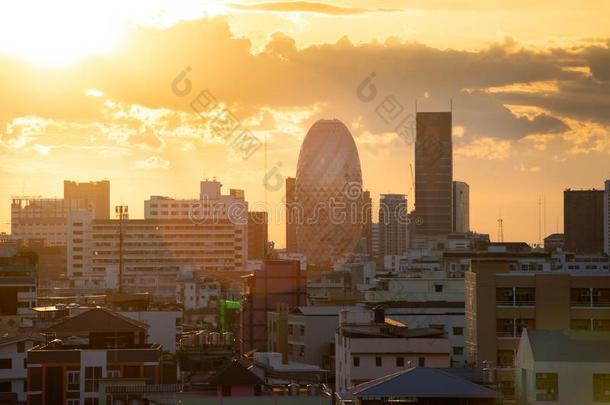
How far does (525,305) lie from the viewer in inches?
1855

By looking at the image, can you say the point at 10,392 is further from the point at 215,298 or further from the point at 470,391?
the point at 215,298

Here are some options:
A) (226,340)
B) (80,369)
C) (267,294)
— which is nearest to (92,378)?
(80,369)

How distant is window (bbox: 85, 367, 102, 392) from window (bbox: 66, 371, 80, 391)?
Result: 289 millimetres

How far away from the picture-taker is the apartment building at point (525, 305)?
154ft

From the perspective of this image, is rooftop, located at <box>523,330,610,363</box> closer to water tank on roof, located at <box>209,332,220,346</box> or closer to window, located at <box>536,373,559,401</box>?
window, located at <box>536,373,559,401</box>

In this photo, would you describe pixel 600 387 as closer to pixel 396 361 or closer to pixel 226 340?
pixel 396 361

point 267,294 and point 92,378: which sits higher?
point 267,294

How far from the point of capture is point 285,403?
3631 centimetres

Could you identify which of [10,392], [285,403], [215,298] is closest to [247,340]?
[10,392]

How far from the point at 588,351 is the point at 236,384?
8.18 metres

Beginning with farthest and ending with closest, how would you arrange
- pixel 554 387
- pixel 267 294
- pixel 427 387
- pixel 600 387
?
pixel 267 294
pixel 554 387
pixel 600 387
pixel 427 387

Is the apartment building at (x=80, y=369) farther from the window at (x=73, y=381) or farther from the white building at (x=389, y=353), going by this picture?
the white building at (x=389, y=353)

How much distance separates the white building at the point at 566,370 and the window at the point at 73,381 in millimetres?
20241

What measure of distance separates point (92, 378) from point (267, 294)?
1422 inches
